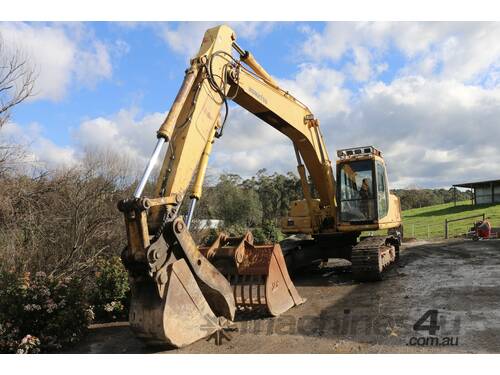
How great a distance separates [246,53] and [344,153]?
394cm

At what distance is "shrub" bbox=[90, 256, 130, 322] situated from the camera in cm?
740

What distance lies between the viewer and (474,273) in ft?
32.0

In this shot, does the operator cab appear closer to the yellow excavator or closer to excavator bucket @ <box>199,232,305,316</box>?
the yellow excavator

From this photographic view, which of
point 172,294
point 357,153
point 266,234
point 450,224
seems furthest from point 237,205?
point 172,294

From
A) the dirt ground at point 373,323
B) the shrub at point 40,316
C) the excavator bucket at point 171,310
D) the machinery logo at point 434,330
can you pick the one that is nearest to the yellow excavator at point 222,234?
the excavator bucket at point 171,310

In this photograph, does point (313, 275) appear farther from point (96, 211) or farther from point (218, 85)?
point (218, 85)

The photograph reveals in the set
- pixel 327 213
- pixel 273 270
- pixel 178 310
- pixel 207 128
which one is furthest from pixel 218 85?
pixel 327 213

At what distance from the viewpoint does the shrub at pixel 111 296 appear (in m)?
7.40

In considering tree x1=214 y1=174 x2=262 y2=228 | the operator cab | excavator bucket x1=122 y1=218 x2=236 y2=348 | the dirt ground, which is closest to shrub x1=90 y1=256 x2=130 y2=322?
the dirt ground

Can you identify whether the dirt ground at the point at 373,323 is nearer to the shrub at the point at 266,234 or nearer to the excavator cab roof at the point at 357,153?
the excavator cab roof at the point at 357,153

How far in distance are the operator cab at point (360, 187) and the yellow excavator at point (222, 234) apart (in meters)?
0.02

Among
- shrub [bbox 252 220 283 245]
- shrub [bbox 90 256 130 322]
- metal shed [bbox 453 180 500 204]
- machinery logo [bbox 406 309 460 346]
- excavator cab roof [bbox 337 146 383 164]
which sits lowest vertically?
machinery logo [bbox 406 309 460 346]

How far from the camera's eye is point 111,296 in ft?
24.4

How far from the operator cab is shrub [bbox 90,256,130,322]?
5203 mm
